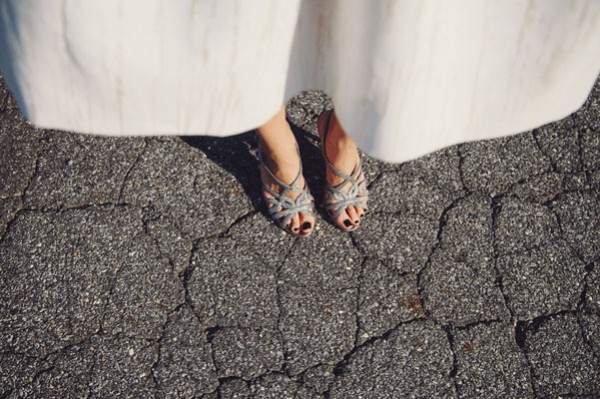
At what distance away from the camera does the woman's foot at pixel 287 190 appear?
2.08 meters

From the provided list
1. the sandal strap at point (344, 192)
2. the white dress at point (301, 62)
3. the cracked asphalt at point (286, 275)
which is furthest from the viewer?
the sandal strap at point (344, 192)

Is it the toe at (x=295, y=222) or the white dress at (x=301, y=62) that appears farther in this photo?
the toe at (x=295, y=222)

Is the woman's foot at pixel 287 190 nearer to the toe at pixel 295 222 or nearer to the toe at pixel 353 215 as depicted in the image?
the toe at pixel 295 222

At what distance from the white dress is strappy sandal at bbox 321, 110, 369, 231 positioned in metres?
0.72

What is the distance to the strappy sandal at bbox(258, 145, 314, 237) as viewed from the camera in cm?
213

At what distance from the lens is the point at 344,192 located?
2.14 meters

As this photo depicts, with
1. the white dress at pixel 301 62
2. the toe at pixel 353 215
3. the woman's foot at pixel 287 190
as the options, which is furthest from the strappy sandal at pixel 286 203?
the white dress at pixel 301 62

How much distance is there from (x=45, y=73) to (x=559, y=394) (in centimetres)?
165

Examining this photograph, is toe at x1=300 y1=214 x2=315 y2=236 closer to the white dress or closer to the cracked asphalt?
the cracked asphalt

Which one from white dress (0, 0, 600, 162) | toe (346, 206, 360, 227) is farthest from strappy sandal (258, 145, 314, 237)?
white dress (0, 0, 600, 162)

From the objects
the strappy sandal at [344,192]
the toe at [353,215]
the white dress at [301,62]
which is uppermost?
the white dress at [301,62]

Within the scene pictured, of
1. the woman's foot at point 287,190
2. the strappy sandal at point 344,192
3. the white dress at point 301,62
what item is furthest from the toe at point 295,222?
the white dress at point 301,62

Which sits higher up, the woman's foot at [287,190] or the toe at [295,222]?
the woman's foot at [287,190]

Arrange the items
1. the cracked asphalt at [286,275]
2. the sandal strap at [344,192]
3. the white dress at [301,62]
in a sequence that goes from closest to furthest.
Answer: the white dress at [301,62] → the cracked asphalt at [286,275] → the sandal strap at [344,192]
